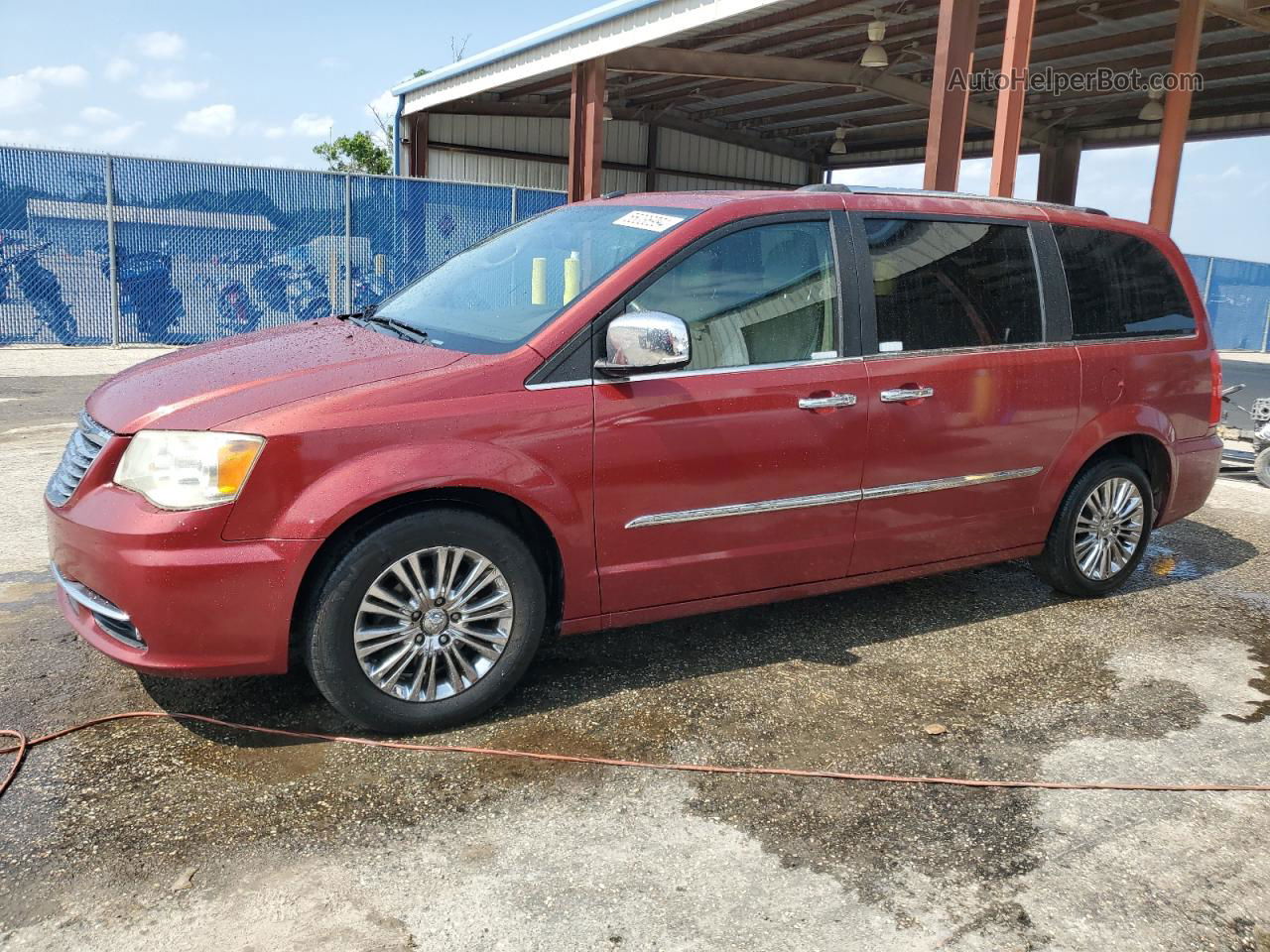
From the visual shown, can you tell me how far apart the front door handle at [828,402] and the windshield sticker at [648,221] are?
2.60ft

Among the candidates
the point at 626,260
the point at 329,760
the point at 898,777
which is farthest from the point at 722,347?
the point at 329,760

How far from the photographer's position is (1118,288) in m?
4.70

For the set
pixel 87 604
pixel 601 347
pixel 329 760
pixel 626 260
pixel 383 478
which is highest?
pixel 626 260

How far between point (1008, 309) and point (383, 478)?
2.76 m

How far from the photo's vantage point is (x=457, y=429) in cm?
313

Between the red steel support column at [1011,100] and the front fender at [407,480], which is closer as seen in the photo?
the front fender at [407,480]

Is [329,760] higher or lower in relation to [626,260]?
lower

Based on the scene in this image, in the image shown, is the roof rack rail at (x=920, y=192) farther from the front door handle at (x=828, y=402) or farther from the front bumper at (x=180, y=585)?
the front bumper at (x=180, y=585)

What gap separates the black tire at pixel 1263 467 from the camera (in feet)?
25.3

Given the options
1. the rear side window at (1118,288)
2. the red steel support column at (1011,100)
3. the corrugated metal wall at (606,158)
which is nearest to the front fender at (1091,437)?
the rear side window at (1118,288)

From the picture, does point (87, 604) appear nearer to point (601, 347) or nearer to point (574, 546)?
point (574, 546)

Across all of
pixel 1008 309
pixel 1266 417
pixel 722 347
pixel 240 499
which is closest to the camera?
pixel 240 499

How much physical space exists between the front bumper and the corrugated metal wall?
70.3 feet

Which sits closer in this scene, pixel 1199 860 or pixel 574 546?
pixel 1199 860
